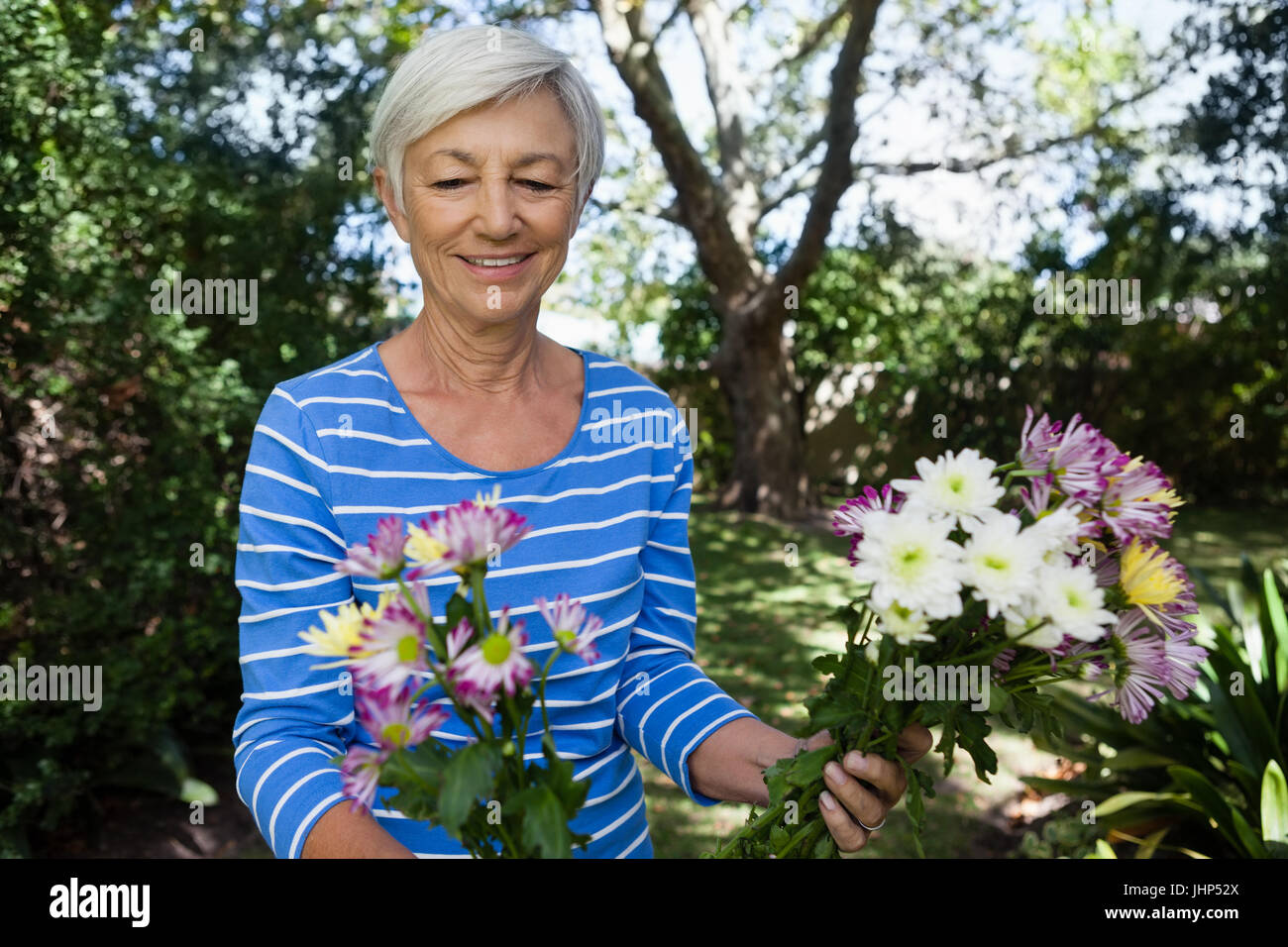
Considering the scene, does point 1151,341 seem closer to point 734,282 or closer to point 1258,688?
point 734,282

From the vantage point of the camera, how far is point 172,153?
5.18 metres

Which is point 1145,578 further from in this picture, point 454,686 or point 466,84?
point 466,84

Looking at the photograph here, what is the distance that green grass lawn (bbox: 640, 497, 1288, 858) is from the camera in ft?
16.1

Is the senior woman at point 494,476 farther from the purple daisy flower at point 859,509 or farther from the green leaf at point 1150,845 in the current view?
the green leaf at point 1150,845

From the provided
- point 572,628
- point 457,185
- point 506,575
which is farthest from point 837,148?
point 572,628

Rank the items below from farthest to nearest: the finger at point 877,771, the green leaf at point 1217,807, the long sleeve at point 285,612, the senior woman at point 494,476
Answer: the green leaf at point 1217,807 < the senior woman at point 494,476 < the long sleeve at point 285,612 < the finger at point 877,771

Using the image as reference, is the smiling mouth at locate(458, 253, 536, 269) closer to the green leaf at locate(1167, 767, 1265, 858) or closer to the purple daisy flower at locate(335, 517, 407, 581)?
the purple daisy flower at locate(335, 517, 407, 581)

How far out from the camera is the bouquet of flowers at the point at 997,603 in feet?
3.58

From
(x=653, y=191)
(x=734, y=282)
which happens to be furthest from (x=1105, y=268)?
(x=653, y=191)
